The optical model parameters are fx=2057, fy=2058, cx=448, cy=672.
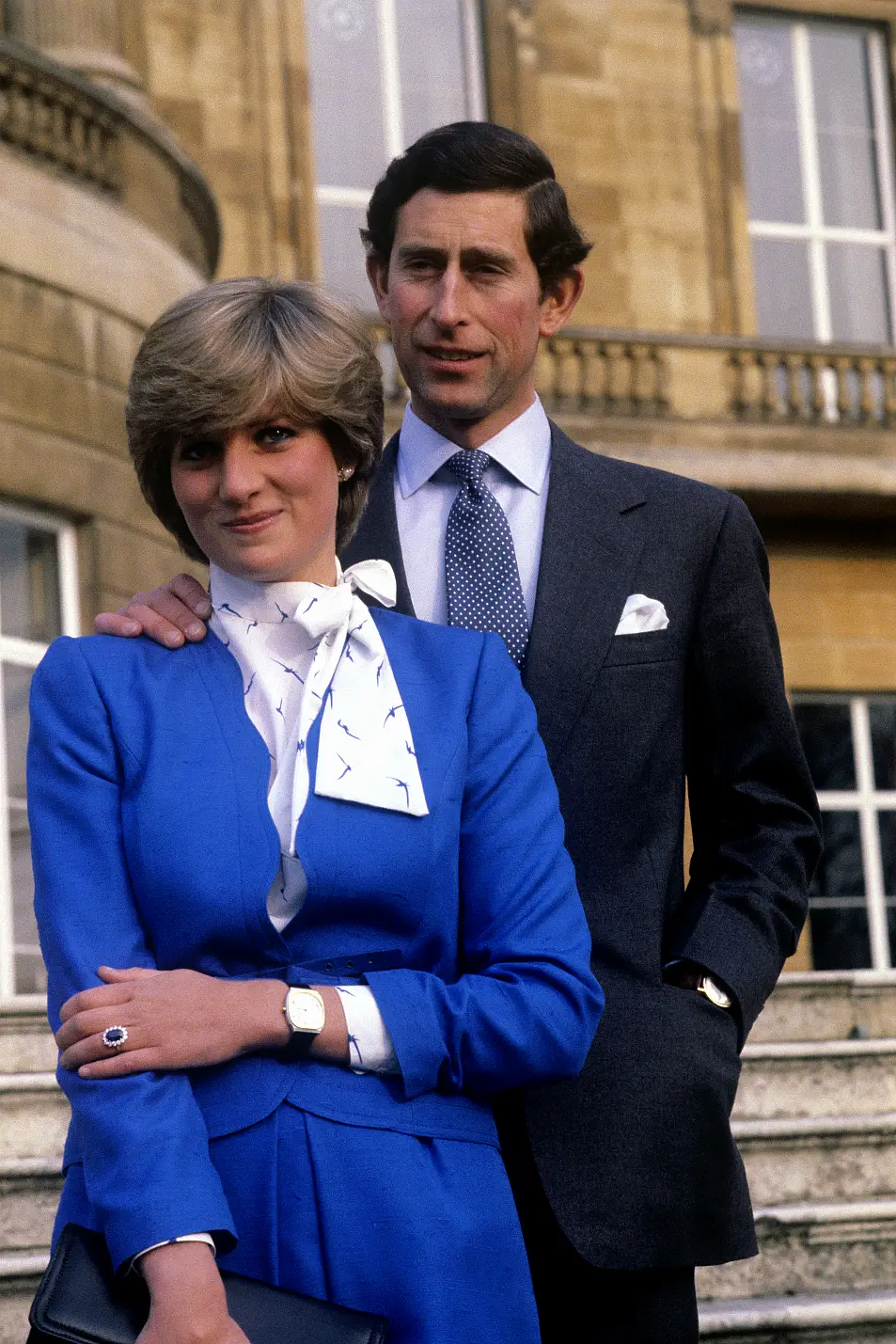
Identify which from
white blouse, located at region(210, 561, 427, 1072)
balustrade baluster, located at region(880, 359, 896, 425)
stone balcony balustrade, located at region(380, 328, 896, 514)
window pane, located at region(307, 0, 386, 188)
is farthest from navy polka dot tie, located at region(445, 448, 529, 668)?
balustrade baluster, located at region(880, 359, 896, 425)

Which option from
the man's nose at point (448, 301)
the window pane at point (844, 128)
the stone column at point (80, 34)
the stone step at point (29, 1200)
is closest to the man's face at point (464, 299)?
the man's nose at point (448, 301)

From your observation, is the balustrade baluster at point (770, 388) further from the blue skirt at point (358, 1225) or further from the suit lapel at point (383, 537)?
the blue skirt at point (358, 1225)

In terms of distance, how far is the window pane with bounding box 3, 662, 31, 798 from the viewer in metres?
8.84

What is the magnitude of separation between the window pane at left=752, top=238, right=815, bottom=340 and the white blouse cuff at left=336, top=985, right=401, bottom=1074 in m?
14.3

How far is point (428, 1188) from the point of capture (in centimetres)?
189

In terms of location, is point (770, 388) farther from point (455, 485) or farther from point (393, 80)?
point (455, 485)

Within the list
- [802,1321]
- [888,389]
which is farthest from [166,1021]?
[888,389]

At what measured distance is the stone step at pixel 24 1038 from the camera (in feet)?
17.9

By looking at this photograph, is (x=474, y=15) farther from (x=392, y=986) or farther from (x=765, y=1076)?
(x=392, y=986)

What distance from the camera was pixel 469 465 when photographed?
2672mm

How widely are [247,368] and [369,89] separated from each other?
13283 mm

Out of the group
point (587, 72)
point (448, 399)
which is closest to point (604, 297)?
point (587, 72)

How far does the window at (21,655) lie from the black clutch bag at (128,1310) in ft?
22.1

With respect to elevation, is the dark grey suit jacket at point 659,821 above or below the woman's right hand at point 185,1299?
above
